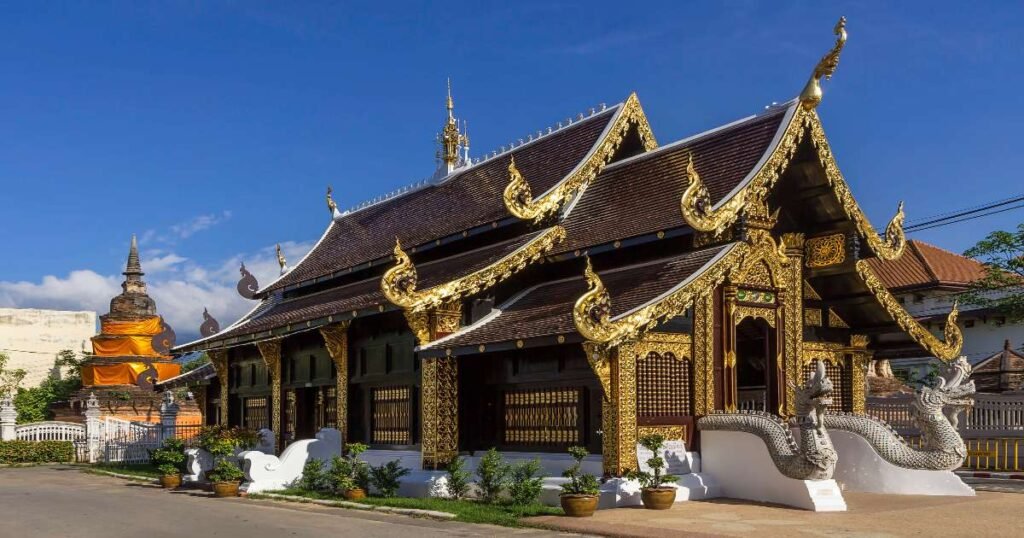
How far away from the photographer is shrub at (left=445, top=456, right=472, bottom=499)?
15930mm

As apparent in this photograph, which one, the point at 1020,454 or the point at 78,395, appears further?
the point at 78,395

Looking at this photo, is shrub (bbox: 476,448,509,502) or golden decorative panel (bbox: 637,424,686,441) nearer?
golden decorative panel (bbox: 637,424,686,441)

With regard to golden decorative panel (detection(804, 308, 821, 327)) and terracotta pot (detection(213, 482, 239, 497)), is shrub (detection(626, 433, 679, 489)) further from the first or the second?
terracotta pot (detection(213, 482, 239, 497))

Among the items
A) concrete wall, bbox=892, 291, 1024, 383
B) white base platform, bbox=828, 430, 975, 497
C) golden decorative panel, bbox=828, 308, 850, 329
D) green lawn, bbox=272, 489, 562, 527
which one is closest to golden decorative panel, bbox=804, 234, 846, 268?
golden decorative panel, bbox=828, 308, 850, 329

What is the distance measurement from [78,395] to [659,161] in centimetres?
3237

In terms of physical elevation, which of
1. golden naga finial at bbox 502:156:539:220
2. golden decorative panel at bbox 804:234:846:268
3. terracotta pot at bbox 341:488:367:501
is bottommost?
terracotta pot at bbox 341:488:367:501

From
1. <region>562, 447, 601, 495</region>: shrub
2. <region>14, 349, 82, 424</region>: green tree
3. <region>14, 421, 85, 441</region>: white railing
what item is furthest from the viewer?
<region>14, 349, 82, 424</region>: green tree

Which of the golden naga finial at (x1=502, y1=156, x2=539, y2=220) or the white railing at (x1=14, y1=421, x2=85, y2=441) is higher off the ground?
the golden naga finial at (x1=502, y1=156, x2=539, y2=220)

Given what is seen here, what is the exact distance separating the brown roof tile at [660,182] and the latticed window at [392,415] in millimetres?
3893

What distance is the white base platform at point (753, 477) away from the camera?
1373cm

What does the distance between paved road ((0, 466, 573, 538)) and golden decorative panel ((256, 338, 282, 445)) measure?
3392 mm

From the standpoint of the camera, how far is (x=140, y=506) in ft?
54.0

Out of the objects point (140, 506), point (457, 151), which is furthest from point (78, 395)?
point (140, 506)

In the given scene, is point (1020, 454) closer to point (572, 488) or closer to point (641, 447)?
point (641, 447)
